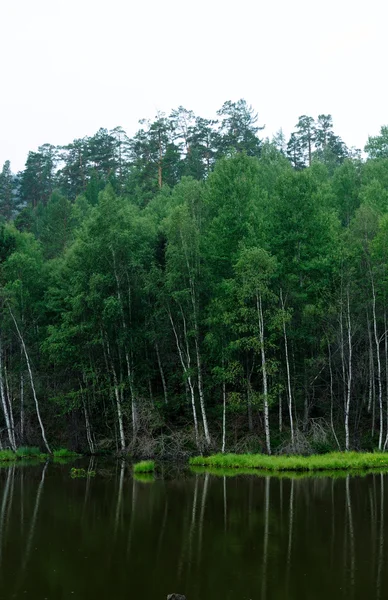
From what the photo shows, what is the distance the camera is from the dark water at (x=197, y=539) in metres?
13.5

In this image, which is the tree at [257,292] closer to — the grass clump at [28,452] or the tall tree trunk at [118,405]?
the tall tree trunk at [118,405]

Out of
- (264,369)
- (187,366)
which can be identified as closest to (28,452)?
(187,366)

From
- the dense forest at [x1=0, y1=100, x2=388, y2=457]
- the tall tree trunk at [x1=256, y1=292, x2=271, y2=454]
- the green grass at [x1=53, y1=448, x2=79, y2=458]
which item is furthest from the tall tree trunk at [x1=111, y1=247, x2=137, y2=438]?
the tall tree trunk at [x1=256, y1=292, x2=271, y2=454]

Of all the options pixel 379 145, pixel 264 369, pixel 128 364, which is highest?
pixel 379 145

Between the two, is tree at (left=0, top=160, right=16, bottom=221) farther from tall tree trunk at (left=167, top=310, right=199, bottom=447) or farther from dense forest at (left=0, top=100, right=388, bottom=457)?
tall tree trunk at (left=167, top=310, right=199, bottom=447)

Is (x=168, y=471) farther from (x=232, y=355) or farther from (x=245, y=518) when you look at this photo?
(x=245, y=518)

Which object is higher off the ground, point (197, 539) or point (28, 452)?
point (28, 452)

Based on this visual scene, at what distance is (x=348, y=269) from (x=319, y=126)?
50148 millimetres

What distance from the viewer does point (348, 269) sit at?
3606cm

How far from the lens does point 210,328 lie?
37.9 meters

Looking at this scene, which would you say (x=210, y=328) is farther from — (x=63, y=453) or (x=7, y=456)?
(x=7, y=456)

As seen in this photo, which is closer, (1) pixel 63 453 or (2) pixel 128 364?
(2) pixel 128 364

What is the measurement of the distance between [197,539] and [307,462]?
15.2 meters

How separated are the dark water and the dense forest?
856 cm
